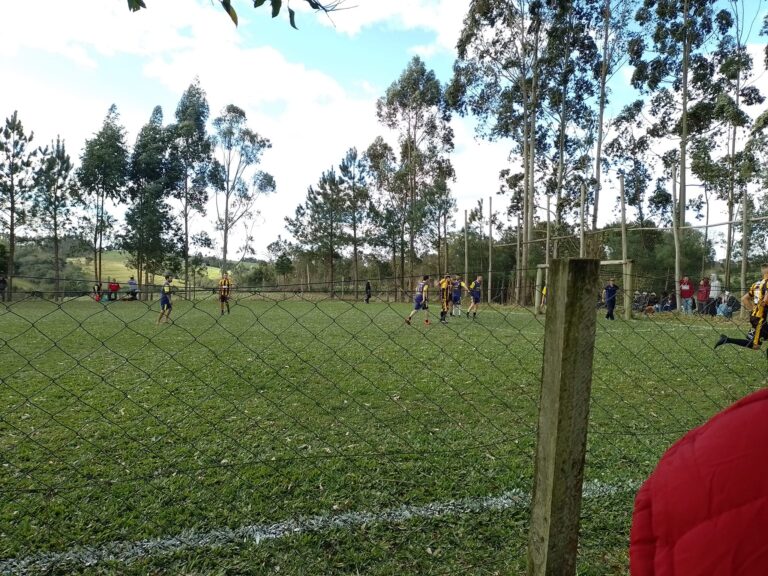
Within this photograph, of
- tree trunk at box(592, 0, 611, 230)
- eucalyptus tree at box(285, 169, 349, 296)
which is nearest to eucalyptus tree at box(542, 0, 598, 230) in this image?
tree trunk at box(592, 0, 611, 230)

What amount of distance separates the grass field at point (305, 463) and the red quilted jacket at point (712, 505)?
1.99 metres

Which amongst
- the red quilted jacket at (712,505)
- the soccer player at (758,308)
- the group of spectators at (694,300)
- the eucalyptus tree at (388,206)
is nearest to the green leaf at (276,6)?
the red quilted jacket at (712,505)

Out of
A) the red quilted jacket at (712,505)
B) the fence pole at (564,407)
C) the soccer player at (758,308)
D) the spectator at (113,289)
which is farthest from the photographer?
the soccer player at (758,308)

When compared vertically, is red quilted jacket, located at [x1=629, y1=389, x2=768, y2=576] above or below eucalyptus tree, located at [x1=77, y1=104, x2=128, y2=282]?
below

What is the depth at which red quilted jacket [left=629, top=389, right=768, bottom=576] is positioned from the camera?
1.37 ft

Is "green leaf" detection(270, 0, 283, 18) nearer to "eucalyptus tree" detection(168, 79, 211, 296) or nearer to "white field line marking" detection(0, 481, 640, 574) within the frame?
"white field line marking" detection(0, 481, 640, 574)

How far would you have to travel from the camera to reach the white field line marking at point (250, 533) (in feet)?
7.38

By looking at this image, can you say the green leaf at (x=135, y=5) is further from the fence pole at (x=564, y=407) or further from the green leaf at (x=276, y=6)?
the fence pole at (x=564, y=407)

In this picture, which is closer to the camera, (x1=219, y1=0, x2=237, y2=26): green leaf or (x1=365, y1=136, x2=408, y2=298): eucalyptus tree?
(x1=219, y1=0, x2=237, y2=26): green leaf

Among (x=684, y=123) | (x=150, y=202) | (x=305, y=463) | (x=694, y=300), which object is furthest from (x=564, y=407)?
(x=150, y=202)

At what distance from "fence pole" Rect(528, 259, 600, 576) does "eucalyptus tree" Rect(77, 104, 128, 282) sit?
38765 millimetres

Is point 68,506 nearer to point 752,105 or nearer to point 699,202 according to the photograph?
point 752,105

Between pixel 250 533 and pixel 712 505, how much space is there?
2521 mm

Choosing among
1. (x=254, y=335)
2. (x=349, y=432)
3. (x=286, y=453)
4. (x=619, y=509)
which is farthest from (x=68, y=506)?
(x=254, y=335)
